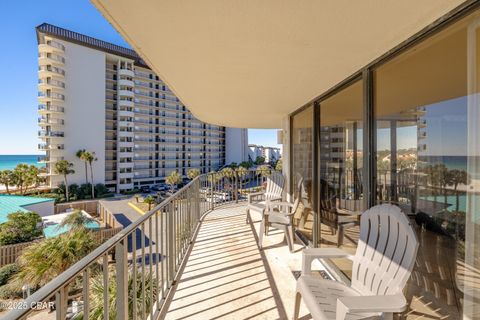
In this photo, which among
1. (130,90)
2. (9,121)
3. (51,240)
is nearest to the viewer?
(51,240)

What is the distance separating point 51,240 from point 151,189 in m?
30.0

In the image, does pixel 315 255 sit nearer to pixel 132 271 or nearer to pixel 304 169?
pixel 132 271

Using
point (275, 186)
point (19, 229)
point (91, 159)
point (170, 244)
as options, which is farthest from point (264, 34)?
point (91, 159)

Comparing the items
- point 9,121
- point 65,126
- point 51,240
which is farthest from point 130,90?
point 9,121

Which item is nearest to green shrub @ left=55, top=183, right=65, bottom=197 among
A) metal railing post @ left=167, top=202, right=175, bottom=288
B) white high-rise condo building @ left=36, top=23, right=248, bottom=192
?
white high-rise condo building @ left=36, top=23, right=248, bottom=192

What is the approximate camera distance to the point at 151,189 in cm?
3575

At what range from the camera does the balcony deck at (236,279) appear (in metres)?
2.09

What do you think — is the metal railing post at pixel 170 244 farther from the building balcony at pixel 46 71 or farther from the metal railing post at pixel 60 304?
the building balcony at pixel 46 71

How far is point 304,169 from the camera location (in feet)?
13.8

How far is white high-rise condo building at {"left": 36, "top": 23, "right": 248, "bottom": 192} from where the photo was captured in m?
29.2

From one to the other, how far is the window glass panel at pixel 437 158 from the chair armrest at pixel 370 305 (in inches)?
15.8

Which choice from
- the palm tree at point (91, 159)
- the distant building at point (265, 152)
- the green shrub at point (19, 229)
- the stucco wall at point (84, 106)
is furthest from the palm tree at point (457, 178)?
the distant building at point (265, 152)

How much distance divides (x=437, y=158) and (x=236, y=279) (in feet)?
6.94

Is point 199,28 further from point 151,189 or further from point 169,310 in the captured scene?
point 151,189
